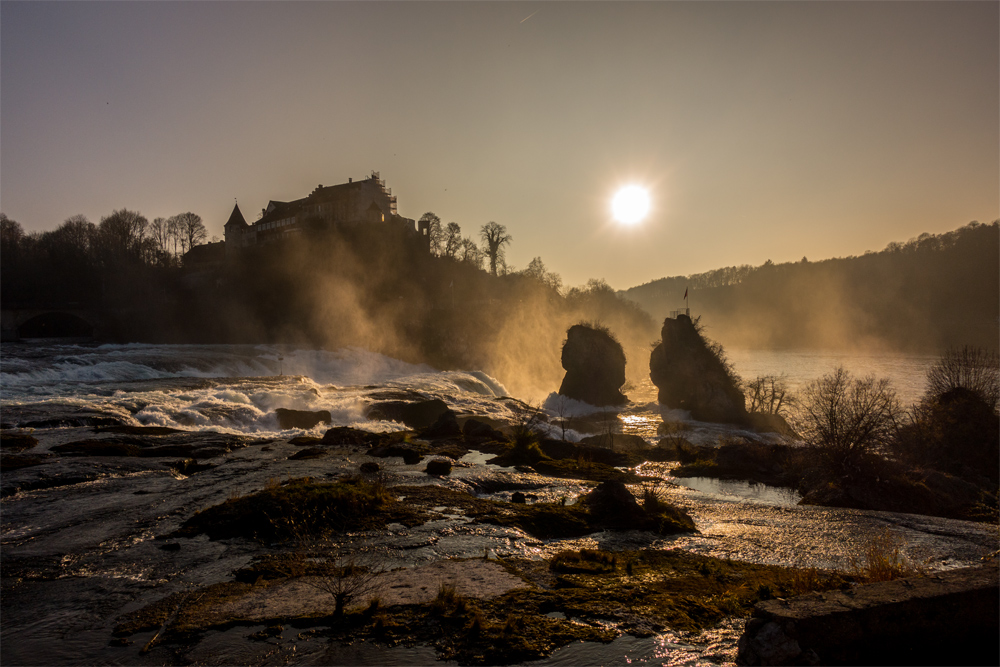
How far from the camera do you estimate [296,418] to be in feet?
98.4

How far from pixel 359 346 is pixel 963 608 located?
226 feet

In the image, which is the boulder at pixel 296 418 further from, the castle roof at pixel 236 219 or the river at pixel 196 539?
the castle roof at pixel 236 219

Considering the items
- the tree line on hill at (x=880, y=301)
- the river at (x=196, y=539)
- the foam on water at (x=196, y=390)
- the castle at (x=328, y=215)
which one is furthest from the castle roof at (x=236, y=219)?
the tree line on hill at (x=880, y=301)

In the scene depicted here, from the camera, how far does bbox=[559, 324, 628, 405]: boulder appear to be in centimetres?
5478

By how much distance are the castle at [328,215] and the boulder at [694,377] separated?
53.9m

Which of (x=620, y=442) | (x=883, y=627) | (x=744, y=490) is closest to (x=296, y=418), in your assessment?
(x=620, y=442)

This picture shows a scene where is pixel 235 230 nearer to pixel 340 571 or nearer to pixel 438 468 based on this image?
pixel 438 468

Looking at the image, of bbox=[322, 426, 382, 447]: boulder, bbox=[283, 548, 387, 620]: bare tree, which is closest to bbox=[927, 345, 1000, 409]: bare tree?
bbox=[322, 426, 382, 447]: boulder

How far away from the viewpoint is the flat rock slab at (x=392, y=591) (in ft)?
26.4

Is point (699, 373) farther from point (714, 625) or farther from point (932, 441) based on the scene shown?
point (714, 625)

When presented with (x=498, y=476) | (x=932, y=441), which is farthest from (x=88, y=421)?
(x=932, y=441)

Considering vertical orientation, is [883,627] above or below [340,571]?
above

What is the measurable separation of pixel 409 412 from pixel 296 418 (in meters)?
8.22

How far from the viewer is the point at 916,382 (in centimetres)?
6181
